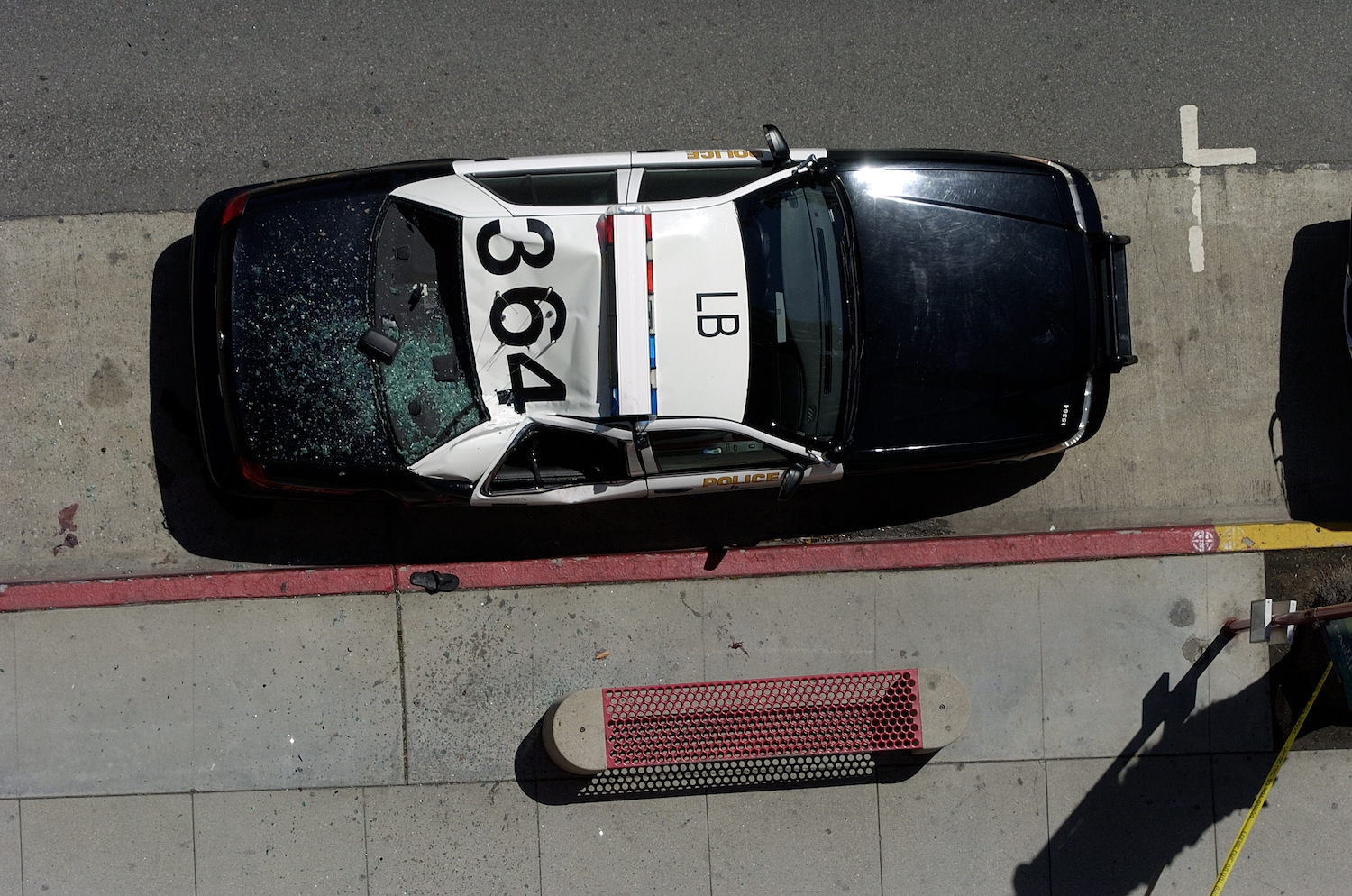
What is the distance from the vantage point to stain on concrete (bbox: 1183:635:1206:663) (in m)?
5.76

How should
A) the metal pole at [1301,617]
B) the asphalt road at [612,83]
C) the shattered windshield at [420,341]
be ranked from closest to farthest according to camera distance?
1. the shattered windshield at [420,341]
2. the metal pole at [1301,617]
3. the asphalt road at [612,83]

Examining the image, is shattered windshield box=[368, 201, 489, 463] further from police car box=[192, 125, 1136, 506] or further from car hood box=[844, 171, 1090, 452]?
car hood box=[844, 171, 1090, 452]

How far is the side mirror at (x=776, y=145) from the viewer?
4770 mm

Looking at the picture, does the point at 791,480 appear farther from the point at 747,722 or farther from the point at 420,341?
the point at 420,341

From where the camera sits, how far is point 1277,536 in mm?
5793

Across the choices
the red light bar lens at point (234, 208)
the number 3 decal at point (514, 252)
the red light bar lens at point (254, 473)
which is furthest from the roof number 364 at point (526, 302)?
the red light bar lens at point (254, 473)

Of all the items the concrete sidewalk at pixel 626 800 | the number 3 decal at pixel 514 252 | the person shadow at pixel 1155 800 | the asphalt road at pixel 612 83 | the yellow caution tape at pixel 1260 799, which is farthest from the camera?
the asphalt road at pixel 612 83

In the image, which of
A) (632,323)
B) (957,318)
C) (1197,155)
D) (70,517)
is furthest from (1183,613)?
(70,517)

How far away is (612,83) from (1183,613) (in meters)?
5.08

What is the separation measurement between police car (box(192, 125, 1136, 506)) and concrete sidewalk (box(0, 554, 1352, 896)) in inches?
46.6

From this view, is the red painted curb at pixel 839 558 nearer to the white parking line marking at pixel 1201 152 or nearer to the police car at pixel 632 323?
the police car at pixel 632 323

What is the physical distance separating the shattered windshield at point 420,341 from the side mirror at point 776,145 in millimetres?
1744

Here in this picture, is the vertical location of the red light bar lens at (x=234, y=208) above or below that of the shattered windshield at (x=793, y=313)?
above

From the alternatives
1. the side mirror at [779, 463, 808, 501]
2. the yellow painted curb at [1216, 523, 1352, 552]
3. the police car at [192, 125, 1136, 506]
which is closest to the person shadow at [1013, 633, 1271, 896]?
the yellow painted curb at [1216, 523, 1352, 552]
